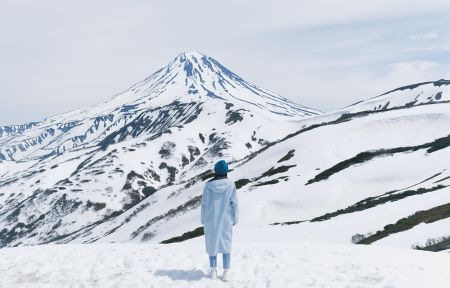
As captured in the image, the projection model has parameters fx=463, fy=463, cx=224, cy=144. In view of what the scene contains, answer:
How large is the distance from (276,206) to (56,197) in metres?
161

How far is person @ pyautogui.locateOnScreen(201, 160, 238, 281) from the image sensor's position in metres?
12.8

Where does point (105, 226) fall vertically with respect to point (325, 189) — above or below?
below

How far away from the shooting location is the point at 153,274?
13.7m

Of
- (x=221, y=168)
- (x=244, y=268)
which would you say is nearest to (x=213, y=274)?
(x=244, y=268)

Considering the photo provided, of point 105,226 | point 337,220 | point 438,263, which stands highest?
point 438,263

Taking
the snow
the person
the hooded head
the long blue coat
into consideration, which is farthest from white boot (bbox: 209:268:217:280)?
the hooded head

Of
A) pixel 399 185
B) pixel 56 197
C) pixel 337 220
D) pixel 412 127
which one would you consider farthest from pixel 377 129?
pixel 56 197

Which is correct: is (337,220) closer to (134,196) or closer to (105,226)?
(105,226)

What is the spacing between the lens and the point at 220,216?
12.9 meters

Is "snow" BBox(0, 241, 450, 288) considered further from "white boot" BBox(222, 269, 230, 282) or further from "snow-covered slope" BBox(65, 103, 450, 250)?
"snow-covered slope" BBox(65, 103, 450, 250)

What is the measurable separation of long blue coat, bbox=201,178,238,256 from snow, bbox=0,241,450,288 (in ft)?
3.41

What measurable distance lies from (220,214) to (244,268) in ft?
6.98

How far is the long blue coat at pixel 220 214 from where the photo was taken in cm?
1281

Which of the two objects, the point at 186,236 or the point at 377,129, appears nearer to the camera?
the point at 186,236
